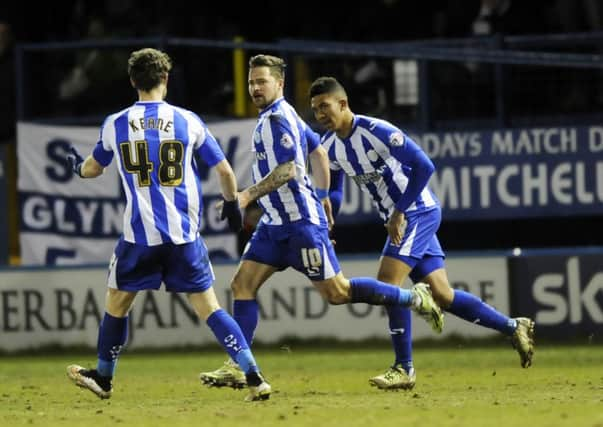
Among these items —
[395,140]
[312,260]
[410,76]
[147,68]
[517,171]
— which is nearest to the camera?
[147,68]

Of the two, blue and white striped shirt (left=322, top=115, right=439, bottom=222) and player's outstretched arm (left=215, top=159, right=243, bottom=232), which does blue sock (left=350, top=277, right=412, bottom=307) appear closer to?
blue and white striped shirt (left=322, top=115, right=439, bottom=222)

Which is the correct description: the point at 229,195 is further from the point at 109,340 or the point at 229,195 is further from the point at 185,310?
the point at 185,310

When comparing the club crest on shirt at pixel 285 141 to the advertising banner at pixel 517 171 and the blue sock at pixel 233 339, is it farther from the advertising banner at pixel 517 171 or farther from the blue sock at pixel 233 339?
→ the advertising banner at pixel 517 171

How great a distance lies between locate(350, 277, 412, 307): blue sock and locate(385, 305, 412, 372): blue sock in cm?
49

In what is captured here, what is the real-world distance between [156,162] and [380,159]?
1794mm

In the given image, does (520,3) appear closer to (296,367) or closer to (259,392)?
(296,367)

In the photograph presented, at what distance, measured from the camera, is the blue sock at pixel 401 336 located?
9906mm

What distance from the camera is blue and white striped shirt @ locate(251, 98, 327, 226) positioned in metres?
9.19

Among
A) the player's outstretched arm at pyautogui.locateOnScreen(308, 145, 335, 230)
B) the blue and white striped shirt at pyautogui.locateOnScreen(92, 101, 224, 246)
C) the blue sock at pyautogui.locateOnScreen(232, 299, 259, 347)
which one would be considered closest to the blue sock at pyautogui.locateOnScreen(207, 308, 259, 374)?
the blue and white striped shirt at pyautogui.locateOnScreen(92, 101, 224, 246)

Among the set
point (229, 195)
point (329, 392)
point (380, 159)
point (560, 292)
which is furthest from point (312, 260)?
point (560, 292)

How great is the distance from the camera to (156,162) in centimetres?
872

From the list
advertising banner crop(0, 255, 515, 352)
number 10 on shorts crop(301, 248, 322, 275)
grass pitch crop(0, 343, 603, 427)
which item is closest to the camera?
grass pitch crop(0, 343, 603, 427)

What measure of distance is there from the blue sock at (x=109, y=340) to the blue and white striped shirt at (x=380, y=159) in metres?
1.92

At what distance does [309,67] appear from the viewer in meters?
14.8
